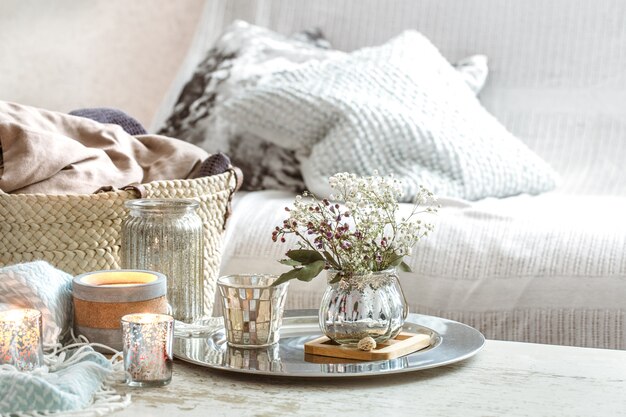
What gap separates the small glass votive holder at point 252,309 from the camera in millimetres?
1012

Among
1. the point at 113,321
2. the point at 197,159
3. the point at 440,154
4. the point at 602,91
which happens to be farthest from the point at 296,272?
the point at 602,91

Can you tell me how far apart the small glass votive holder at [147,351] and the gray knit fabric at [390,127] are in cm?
97

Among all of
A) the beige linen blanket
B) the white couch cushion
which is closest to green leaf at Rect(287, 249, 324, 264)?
the beige linen blanket

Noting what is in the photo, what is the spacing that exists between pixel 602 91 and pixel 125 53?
4.53 feet

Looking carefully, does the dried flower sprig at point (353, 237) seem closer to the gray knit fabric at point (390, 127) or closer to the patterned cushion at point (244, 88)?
the gray knit fabric at point (390, 127)

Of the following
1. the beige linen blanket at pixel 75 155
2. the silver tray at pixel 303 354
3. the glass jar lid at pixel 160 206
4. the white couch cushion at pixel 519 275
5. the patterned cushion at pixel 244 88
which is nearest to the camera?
the silver tray at pixel 303 354

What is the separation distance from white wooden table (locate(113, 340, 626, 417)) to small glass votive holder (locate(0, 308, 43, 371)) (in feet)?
0.32

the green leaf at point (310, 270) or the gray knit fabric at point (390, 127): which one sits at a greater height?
the gray knit fabric at point (390, 127)

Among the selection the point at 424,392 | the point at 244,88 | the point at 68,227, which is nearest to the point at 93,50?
the point at 244,88

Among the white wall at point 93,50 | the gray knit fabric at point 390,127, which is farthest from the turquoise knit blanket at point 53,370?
the white wall at point 93,50

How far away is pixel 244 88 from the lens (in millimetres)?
2115

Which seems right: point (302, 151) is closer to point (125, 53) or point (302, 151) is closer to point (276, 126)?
point (276, 126)

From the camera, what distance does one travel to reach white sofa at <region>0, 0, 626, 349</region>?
1524 millimetres

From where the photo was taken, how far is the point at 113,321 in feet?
3.33
